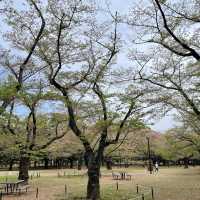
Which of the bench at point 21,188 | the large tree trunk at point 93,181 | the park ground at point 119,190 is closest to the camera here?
the large tree trunk at point 93,181

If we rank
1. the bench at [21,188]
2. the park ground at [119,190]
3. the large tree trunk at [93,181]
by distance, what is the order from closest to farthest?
the large tree trunk at [93,181]
the park ground at [119,190]
the bench at [21,188]

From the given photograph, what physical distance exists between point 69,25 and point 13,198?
A: 1089 centimetres

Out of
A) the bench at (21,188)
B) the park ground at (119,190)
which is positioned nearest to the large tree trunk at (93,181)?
the park ground at (119,190)

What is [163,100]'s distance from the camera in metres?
18.6

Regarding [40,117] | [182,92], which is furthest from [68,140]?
[182,92]

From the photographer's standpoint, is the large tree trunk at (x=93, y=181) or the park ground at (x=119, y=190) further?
the park ground at (x=119, y=190)

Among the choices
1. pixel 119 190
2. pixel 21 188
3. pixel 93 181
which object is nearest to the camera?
pixel 93 181

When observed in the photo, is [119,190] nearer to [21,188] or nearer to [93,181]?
[93,181]

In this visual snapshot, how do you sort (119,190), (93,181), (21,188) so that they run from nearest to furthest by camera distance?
(93,181), (21,188), (119,190)

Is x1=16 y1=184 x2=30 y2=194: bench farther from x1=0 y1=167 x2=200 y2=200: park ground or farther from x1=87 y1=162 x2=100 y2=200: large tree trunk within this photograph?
x1=87 y1=162 x2=100 y2=200: large tree trunk

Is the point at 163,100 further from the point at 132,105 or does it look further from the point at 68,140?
the point at 68,140

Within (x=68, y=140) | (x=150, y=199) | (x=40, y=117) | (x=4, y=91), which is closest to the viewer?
(x=4, y=91)

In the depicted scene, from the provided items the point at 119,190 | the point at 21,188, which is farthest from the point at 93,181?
the point at 21,188

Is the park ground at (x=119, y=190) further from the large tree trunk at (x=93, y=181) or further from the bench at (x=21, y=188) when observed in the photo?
the large tree trunk at (x=93, y=181)
